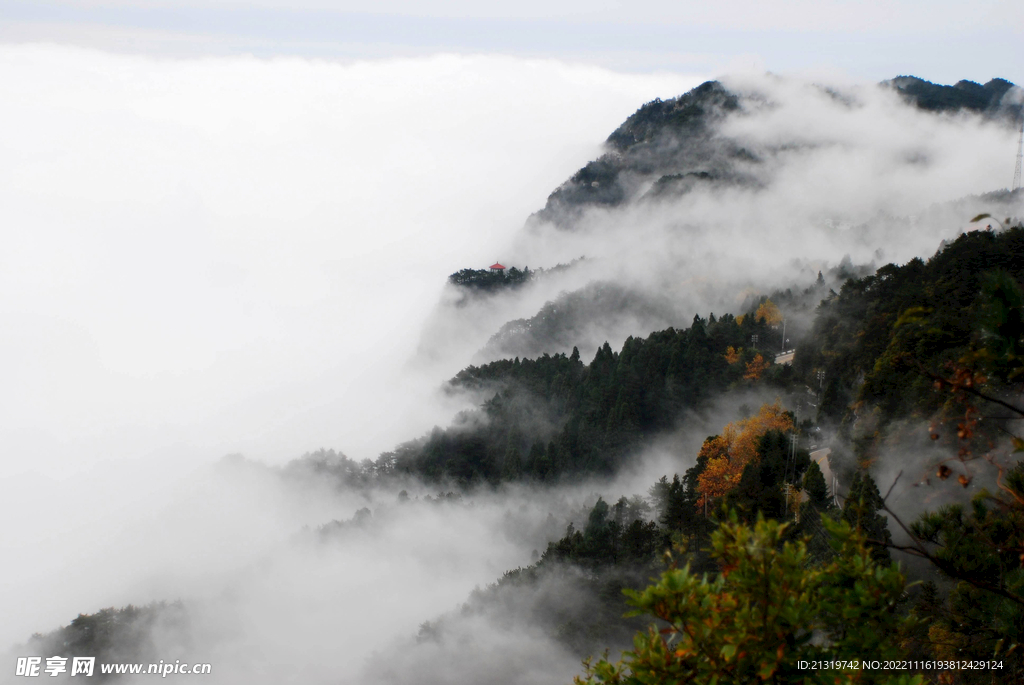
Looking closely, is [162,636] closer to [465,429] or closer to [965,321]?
[465,429]

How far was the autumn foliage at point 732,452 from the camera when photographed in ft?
124

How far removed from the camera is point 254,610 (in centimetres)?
7225

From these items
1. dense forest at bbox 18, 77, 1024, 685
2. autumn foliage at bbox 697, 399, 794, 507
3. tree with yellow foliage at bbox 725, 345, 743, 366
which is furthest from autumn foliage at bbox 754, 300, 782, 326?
autumn foliage at bbox 697, 399, 794, 507

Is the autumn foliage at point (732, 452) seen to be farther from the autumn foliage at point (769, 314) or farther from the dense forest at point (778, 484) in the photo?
the autumn foliage at point (769, 314)

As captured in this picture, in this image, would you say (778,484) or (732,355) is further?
(732,355)

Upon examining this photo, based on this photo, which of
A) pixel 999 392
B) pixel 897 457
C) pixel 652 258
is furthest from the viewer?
pixel 652 258

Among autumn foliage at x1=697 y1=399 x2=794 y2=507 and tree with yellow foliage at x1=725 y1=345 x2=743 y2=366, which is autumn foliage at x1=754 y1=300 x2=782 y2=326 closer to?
tree with yellow foliage at x1=725 y1=345 x2=743 y2=366

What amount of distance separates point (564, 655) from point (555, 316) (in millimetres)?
92860

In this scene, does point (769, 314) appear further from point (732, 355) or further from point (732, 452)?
point (732, 452)

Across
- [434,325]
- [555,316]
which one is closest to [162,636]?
[555,316]

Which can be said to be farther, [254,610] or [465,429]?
[465,429]

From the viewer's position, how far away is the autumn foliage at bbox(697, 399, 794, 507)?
124ft

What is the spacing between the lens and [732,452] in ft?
130

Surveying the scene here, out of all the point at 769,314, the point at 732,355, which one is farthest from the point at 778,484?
the point at 769,314
